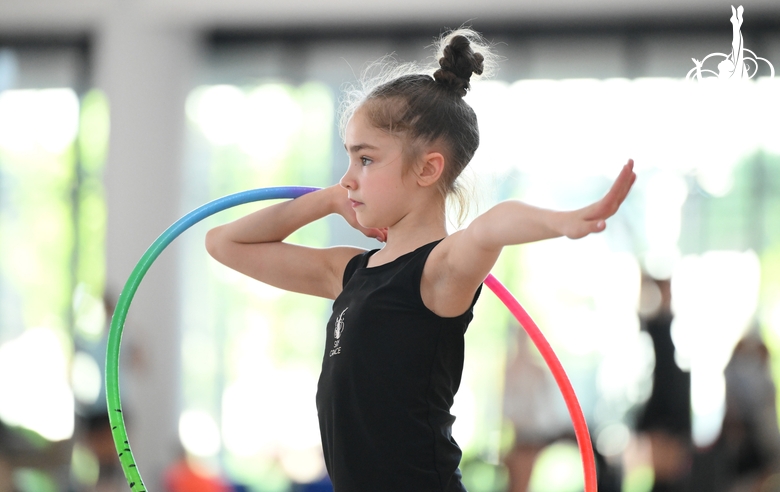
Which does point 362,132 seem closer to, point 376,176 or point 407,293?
point 376,176

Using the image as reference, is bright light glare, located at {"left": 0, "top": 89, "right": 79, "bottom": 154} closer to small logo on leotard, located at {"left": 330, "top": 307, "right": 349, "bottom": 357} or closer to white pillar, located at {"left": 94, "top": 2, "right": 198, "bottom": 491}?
white pillar, located at {"left": 94, "top": 2, "right": 198, "bottom": 491}

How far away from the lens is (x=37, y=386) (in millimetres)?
4770

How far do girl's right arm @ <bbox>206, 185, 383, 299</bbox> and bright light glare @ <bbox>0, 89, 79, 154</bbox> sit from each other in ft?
12.5

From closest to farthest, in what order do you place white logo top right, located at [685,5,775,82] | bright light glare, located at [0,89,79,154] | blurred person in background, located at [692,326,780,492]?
white logo top right, located at [685,5,775,82] < blurred person in background, located at [692,326,780,492] < bright light glare, located at [0,89,79,154]

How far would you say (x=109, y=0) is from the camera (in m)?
4.69

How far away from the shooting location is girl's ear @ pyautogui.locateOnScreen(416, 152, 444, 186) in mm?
1211

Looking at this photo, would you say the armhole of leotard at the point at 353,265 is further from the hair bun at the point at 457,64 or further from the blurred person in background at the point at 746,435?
the blurred person in background at the point at 746,435

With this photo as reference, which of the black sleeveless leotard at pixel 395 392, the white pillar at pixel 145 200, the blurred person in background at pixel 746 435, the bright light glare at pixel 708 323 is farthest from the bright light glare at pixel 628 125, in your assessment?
the black sleeveless leotard at pixel 395 392

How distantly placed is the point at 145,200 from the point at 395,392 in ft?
12.4

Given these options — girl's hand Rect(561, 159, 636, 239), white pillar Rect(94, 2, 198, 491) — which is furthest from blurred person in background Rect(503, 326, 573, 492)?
girl's hand Rect(561, 159, 636, 239)

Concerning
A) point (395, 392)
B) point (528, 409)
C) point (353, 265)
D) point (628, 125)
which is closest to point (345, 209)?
point (353, 265)

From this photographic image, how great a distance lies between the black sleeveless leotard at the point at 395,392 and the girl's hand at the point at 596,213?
0.31m

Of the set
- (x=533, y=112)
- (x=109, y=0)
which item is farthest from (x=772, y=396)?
(x=109, y=0)

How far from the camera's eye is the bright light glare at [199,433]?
4.65m
